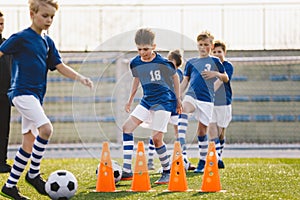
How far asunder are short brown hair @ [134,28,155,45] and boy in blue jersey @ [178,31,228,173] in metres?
1.70

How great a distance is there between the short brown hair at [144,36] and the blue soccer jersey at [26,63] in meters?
1.38

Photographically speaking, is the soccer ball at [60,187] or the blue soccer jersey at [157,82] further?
the blue soccer jersey at [157,82]

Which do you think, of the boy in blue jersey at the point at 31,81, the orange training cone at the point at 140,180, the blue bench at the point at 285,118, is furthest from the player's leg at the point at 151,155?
the blue bench at the point at 285,118

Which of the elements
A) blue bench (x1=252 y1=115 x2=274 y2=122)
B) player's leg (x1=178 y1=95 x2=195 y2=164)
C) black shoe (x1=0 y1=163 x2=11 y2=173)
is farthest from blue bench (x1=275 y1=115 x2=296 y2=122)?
black shoe (x1=0 y1=163 x2=11 y2=173)

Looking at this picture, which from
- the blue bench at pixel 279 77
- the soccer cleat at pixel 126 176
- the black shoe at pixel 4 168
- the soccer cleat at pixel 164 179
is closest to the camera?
the soccer cleat at pixel 164 179

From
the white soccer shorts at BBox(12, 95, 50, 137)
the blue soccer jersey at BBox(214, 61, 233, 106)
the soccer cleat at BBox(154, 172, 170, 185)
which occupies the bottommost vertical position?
the soccer cleat at BBox(154, 172, 170, 185)

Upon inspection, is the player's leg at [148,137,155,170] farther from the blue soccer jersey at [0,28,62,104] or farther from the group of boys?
the blue soccer jersey at [0,28,62,104]

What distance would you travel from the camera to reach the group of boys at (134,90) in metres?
6.77

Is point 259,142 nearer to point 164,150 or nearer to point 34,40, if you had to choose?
point 164,150

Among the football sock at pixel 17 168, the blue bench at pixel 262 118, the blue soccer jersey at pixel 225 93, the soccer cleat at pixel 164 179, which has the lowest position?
the soccer cleat at pixel 164 179

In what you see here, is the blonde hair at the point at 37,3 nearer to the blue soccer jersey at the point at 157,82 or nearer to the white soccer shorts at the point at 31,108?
the white soccer shorts at the point at 31,108

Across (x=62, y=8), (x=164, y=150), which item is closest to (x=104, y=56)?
(x=62, y=8)

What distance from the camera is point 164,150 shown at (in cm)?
838

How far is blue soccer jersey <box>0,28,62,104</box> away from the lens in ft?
22.1
